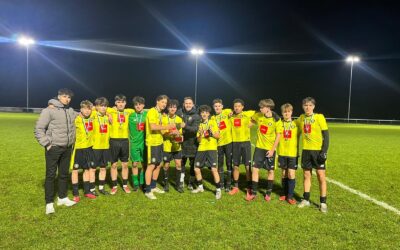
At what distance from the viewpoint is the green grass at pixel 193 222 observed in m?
4.25

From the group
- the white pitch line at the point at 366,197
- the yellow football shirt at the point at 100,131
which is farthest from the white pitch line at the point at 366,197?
the yellow football shirt at the point at 100,131

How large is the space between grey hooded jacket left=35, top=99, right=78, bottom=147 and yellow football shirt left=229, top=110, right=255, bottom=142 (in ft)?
11.0

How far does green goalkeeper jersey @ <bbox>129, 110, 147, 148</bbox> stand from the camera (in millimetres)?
6570

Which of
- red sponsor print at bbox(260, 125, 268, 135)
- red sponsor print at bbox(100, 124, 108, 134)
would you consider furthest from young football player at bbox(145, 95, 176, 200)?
red sponsor print at bbox(260, 125, 268, 135)

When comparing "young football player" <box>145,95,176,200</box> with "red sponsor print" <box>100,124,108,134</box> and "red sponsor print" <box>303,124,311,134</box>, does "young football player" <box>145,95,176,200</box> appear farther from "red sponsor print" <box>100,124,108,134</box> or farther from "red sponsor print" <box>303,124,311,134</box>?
"red sponsor print" <box>303,124,311,134</box>

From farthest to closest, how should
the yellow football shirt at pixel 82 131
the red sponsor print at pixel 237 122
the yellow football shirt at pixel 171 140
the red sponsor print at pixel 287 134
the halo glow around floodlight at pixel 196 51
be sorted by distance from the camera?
the halo glow around floodlight at pixel 196 51, the red sponsor print at pixel 237 122, the yellow football shirt at pixel 171 140, the red sponsor print at pixel 287 134, the yellow football shirt at pixel 82 131

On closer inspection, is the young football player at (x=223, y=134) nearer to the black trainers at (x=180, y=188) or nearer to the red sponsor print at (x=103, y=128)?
the black trainers at (x=180, y=188)

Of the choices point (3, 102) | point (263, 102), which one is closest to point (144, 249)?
point (263, 102)

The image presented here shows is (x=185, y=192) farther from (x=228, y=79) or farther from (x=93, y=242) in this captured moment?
(x=228, y=79)

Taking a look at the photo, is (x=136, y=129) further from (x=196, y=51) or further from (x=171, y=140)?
(x=196, y=51)

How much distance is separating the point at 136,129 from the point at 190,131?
47.2 inches

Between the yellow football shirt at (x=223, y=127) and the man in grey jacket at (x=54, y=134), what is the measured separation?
3.01 meters

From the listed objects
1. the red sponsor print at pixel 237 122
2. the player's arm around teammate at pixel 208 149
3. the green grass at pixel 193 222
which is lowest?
the green grass at pixel 193 222

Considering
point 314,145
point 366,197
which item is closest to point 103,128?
point 314,145
